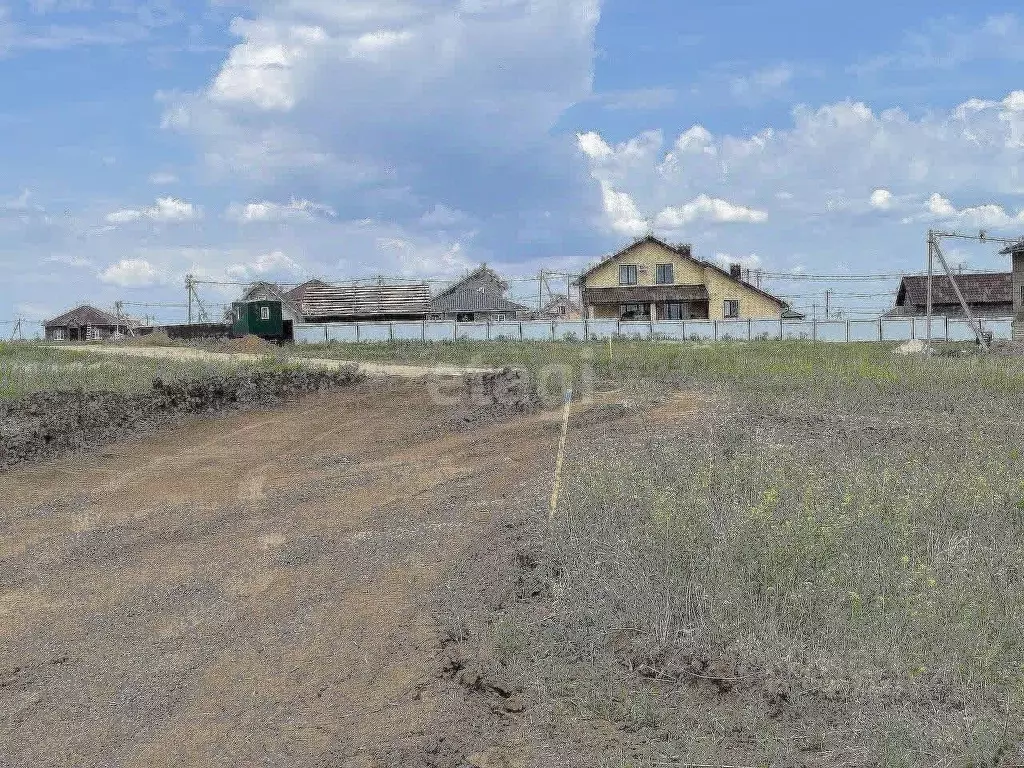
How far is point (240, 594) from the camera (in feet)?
24.3

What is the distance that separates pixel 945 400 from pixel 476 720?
1122cm

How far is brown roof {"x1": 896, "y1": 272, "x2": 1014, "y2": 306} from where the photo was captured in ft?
177

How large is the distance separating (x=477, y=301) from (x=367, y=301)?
24.7 ft

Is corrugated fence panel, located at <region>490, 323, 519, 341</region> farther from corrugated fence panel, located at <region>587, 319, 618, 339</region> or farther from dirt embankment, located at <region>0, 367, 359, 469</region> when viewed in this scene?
dirt embankment, located at <region>0, 367, 359, 469</region>

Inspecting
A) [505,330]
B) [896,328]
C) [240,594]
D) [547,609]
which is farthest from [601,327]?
[547,609]

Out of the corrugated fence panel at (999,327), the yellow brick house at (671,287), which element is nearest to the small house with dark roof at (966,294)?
the yellow brick house at (671,287)

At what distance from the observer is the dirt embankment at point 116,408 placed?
13.9m

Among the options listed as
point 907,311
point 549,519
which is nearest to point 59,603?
point 549,519

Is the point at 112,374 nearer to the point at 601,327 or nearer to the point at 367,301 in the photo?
the point at 601,327

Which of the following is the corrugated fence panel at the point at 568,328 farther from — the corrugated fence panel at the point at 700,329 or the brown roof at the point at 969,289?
the brown roof at the point at 969,289

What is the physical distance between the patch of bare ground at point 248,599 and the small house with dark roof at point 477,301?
48265 mm

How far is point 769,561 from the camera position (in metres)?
6.21

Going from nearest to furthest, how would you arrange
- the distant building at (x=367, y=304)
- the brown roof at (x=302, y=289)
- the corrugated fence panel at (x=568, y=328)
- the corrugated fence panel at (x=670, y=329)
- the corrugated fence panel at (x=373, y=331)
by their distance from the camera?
the corrugated fence panel at (x=670, y=329)
the corrugated fence panel at (x=373, y=331)
the corrugated fence panel at (x=568, y=328)
the distant building at (x=367, y=304)
the brown roof at (x=302, y=289)

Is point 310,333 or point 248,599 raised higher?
point 310,333
